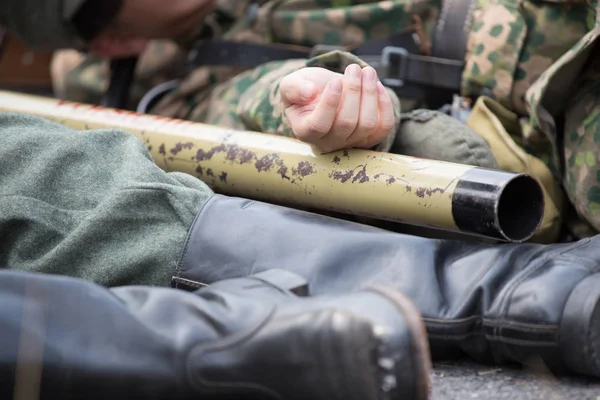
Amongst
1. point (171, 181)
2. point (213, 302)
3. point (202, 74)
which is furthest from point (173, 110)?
point (213, 302)

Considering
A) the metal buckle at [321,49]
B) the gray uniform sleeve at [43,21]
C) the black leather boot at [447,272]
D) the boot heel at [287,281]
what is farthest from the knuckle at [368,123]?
the gray uniform sleeve at [43,21]

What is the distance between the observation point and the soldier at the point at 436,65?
1.07 meters

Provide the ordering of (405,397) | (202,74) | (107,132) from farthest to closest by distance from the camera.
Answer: (202,74) < (107,132) < (405,397)

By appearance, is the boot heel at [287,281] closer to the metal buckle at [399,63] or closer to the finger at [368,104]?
the finger at [368,104]

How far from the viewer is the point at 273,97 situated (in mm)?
1124

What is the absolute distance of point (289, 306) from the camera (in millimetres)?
598

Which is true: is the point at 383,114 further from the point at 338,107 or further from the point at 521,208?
the point at 521,208

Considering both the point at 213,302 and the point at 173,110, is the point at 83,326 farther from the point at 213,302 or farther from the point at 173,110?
the point at 173,110

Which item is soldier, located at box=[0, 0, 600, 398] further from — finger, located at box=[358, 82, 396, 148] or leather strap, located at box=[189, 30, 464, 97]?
leather strap, located at box=[189, 30, 464, 97]

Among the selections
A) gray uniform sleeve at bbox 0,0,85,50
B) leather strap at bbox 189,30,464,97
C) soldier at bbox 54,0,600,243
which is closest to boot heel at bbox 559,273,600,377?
soldier at bbox 54,0,600,243

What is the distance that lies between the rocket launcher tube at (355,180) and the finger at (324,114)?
0.06 meters

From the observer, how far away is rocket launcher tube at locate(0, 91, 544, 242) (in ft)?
2.65

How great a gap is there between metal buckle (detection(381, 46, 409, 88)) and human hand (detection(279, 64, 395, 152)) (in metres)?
0.41

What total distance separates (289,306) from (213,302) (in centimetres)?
7
